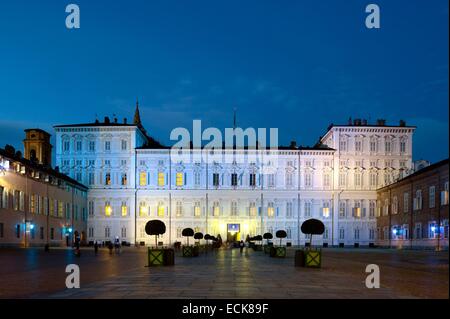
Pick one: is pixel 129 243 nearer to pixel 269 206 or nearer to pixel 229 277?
pixel 269 206

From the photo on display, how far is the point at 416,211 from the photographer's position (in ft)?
201

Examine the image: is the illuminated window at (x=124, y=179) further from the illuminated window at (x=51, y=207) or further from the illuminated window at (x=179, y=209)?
the illuminated window at (x=51, y=207)

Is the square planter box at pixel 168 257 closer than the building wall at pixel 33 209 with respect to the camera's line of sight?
Yes

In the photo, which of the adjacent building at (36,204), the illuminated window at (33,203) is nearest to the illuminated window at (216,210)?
the adjacent building at (36,204)

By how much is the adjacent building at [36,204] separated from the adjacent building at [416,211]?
37.5 metres

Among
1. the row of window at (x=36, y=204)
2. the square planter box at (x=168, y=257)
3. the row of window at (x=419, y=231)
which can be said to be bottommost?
the row of window at (x=419, y=231)

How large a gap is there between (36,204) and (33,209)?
1005 millimetres

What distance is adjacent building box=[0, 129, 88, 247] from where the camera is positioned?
4919cm

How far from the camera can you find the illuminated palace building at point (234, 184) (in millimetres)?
78688

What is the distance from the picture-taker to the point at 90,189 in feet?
260

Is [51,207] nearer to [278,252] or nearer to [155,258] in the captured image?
[278,252]

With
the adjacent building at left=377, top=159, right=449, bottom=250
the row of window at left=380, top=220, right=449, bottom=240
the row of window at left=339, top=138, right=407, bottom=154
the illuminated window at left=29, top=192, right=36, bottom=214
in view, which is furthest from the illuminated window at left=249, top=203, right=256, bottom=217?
the illuminated window at left=29, top=192, right=36, bottom=214

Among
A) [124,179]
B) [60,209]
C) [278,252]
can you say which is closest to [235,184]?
[124,179]
